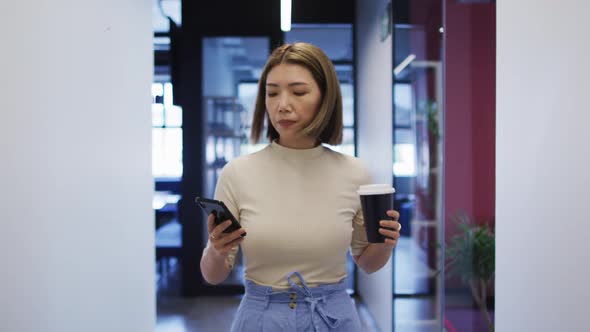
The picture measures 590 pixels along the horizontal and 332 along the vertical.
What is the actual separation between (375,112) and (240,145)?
5.69ft

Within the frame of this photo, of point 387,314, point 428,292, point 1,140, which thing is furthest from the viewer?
point 428,292

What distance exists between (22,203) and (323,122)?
1.05m

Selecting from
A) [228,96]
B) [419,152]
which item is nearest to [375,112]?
[419,152]

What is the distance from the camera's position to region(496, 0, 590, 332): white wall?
1119 mm

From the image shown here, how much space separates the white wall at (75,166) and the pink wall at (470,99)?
2.20 metres

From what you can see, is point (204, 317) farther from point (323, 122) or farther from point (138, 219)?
point (323, 122)

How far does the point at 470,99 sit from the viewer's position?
11.2 ft

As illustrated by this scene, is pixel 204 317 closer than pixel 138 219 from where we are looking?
No

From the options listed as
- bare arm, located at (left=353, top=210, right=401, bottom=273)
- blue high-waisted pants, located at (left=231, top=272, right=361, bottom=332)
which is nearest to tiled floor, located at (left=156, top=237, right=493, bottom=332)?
bare arm, located at (left=353, top=210, right=401, bottom=273)

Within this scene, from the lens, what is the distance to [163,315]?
4492 millimetres

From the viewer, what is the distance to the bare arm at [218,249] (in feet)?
3.43

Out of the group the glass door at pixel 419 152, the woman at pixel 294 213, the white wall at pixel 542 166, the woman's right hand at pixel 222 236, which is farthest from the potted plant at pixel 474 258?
the woman's right hand at pixel 222 236

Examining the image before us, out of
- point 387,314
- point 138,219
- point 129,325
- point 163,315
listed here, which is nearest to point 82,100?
point 138,219

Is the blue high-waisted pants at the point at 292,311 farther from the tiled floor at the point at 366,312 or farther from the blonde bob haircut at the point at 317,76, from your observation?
the tiled floor at the point at 366,312
